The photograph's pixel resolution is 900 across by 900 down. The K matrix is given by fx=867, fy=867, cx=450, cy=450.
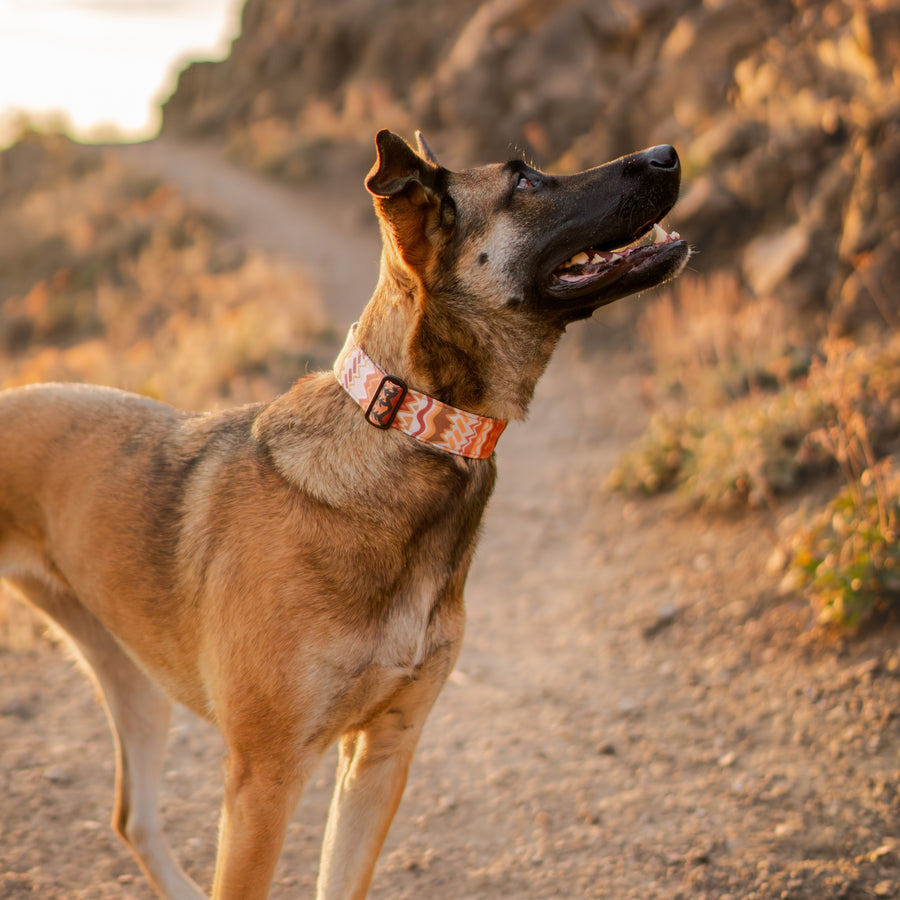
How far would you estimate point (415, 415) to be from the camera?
2342mm

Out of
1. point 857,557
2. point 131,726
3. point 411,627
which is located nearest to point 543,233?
point 411,627

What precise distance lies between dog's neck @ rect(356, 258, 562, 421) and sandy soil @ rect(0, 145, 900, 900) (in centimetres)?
179

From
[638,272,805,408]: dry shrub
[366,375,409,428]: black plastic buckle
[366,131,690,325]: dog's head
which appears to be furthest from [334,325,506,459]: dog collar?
[638,272,805,408]: dry shrub

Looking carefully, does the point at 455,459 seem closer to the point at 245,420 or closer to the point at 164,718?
the point at 245,420

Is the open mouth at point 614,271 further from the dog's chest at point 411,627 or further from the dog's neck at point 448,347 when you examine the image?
the dog's chest at point 411,627

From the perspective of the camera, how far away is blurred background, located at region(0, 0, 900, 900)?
3.84 metres

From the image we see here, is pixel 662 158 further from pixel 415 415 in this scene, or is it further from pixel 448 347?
pixel 415 415

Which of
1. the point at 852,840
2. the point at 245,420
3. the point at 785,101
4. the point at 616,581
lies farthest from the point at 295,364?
the point at 852,840

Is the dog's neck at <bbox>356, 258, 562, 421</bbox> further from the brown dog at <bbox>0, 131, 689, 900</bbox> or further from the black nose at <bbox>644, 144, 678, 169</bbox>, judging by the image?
the black nose at <bbox>644, 144, 678, 169</bbox>

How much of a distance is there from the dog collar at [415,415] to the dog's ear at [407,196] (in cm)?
33

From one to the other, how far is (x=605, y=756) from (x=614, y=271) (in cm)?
230

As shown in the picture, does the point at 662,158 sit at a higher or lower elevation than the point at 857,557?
higher

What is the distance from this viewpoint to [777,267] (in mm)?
7621

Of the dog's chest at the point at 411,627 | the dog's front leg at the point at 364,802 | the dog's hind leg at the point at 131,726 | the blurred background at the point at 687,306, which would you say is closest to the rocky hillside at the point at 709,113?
the blurred background at the point at 687,306
